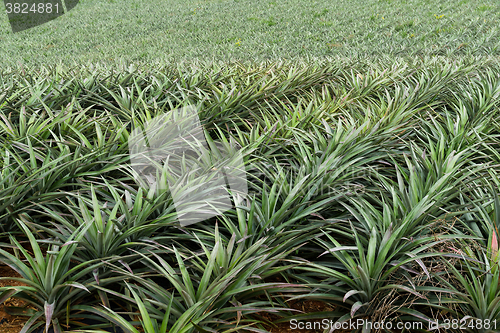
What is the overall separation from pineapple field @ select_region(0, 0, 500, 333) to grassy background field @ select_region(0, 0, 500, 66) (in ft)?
16.4

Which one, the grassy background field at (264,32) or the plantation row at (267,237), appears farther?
the grassy background field at (264,32)

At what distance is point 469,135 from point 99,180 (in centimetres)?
277

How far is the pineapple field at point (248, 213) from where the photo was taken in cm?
152

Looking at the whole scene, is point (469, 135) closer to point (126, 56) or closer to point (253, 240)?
point (253, 240)

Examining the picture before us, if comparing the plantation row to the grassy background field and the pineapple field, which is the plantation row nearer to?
the pineapple field

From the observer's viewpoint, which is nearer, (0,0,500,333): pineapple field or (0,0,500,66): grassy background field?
(0,0,500,333): pineapple field

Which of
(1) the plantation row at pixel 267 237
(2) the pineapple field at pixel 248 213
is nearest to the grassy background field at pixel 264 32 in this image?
(2) the pineapple field at pixel 248 213

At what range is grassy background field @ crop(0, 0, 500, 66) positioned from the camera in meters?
9.25

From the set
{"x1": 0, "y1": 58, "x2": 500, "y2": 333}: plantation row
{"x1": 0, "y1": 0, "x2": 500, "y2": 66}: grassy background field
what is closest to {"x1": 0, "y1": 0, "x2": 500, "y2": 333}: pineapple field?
{"x1": 0, "y1": 58, "x2": 500, "y2": 333}: plantation row

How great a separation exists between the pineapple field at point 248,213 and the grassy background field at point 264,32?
5.00m

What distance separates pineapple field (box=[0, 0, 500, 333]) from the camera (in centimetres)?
152

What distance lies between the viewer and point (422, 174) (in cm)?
231

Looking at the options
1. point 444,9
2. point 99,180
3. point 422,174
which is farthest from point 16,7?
point 422,174

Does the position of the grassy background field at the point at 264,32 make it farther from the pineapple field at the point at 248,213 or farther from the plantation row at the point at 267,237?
the plantation row at the point at 267,237
